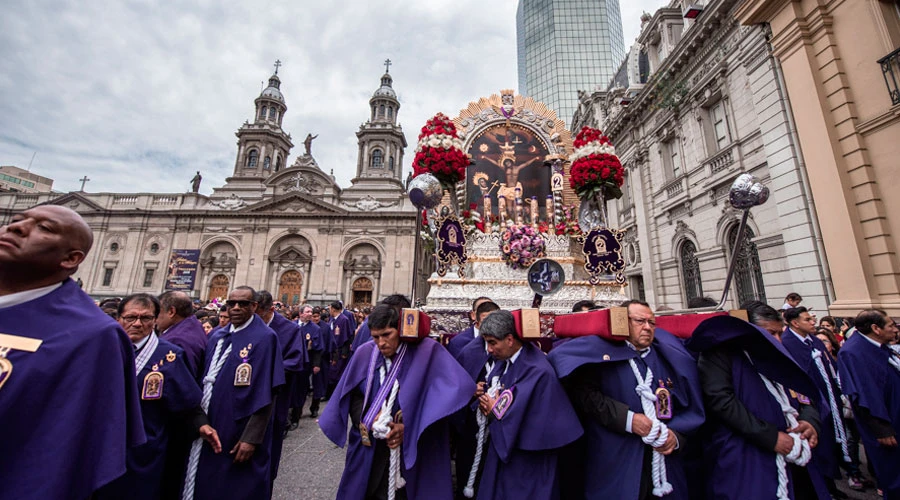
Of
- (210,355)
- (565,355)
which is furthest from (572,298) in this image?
(210,355)

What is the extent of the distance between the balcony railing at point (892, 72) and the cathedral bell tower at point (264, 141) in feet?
145

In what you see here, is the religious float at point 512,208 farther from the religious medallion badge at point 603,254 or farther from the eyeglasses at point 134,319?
the eyeglasses at point 134,319

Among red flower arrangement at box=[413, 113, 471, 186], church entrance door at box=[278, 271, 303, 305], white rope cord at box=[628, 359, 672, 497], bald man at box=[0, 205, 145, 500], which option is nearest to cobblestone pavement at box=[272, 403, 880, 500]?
bald man at box=[0, 205, 145, 500]

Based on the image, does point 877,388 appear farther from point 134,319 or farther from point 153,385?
point 134,319

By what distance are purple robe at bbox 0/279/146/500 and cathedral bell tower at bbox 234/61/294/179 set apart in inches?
1714

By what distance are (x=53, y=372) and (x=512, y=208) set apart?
8187mm

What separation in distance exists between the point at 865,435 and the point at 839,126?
25.0 feet

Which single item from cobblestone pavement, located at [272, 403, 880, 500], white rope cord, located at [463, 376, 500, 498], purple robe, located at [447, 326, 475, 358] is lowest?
cobblestone pavement, located at [272, 403, 880, 500]

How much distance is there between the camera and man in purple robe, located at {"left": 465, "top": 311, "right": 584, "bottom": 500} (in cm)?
249

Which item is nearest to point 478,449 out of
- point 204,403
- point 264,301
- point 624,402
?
point 624,402

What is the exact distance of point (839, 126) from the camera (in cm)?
779

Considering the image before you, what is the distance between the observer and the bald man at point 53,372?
1.37 meters

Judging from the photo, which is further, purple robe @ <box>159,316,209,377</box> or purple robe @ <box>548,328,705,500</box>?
purple robe @ <box>159,316,209,377</box>

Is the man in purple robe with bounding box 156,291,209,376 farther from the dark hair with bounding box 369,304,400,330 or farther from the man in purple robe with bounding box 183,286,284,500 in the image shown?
the dark hair with bounding box 369,304,400,330
